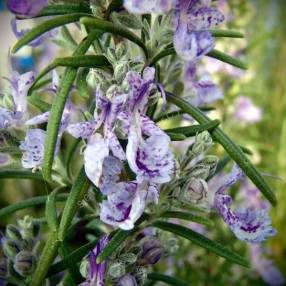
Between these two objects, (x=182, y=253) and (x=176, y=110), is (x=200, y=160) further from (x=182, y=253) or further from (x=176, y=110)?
(x=182, y=253)

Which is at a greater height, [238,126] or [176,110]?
[176,110]

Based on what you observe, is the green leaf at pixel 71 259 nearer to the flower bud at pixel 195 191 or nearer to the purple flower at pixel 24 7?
the flower bud at pixel 195 191

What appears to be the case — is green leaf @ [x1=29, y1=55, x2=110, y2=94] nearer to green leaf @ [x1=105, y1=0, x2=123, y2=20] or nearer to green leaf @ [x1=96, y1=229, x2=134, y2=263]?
Result: green leaf @ [x1=105, y1=0, x2=123, y2=20]

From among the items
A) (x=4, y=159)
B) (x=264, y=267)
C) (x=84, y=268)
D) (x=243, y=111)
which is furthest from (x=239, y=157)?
(x=243, y=111)

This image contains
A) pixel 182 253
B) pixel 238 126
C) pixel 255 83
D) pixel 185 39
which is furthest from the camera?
pixel 255 83

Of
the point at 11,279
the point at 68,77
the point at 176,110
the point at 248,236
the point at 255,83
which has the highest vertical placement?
the point at 68,77

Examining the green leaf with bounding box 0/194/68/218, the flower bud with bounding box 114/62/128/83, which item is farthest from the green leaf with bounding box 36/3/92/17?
the green leaf with bounding box 0/194/68/218

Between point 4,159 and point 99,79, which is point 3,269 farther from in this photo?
point 99,79

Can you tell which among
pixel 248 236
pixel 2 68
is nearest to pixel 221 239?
pixel 248 236
